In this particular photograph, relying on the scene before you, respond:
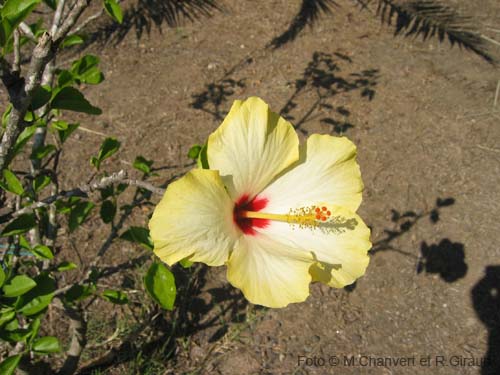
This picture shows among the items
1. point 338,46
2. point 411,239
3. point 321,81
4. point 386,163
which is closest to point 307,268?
point 411,239

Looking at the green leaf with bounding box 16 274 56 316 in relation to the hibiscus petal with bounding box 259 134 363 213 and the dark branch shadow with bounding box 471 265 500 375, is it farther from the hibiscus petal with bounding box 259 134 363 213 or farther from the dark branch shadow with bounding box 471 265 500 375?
the dark branch shadow with bounding box 471 265 500 375

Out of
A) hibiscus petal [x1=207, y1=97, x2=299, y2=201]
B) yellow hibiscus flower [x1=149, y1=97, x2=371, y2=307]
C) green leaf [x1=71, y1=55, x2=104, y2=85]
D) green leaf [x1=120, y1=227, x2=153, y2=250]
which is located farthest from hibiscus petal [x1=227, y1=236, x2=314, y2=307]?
green leaf [x1=71, y1=55, x2=104, y2=85]

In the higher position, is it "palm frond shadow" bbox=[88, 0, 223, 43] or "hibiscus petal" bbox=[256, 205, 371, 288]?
"hibiscus petal" bbox=[256, 205, 371, 288]

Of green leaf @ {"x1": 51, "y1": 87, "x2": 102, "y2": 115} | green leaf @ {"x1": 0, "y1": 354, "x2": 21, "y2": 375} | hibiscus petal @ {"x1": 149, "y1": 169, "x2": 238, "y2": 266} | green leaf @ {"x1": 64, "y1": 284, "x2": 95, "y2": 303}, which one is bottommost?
green leaf @ {"x1": 64, "y1": 284, "x2": 95, "y2": 303}

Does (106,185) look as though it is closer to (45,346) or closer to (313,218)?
(313,218)

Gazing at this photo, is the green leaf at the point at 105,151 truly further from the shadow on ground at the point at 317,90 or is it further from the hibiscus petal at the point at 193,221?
the shadow on ground at the point at 317,90

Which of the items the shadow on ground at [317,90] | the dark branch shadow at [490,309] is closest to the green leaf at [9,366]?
the shadow on ground at [317,90]

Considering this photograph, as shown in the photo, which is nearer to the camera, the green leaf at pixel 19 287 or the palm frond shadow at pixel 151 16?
the green leaf at pixel 19 287

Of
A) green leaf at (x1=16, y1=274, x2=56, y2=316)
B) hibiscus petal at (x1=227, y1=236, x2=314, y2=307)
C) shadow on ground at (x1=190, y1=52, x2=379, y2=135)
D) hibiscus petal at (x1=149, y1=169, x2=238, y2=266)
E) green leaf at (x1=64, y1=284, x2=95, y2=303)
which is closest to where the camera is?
hibiscus petal at (x1=149, y1=169, x2=238, y2=266)
